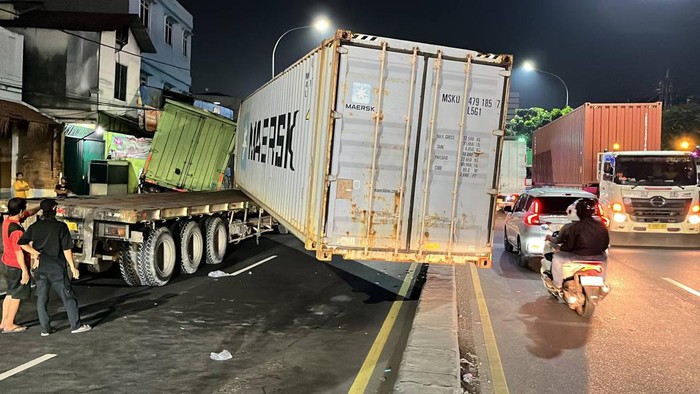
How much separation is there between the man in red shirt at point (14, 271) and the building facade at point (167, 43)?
21210 millimetres

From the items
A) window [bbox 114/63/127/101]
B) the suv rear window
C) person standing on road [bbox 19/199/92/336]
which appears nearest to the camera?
person standing on road [bbox 19/199/92/336]

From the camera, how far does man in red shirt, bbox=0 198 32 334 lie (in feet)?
21.2

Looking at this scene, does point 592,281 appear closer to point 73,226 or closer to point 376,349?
Answer: point 376,349

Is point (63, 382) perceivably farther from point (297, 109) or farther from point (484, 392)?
point (297, 109)

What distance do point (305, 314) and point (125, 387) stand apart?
3.14 metres

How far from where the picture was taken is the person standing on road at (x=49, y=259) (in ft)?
20.9

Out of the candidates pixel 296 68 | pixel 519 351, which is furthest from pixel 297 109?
pixel 519 351

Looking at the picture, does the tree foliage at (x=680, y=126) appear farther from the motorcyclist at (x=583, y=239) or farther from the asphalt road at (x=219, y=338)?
the asphalt road at (x=219, y=338)

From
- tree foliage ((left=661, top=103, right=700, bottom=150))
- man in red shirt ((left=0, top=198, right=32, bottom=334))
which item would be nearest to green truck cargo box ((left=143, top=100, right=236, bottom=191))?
man in red shirt ((left=0, top=198, right=32, bottom=334))

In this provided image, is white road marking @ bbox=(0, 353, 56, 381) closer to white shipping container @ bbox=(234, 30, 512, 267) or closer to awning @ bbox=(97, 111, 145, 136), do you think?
white shipping container @ bbox=(234, 30, 512, 267)

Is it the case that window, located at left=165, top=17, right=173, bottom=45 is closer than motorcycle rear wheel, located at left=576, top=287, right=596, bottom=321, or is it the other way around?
motorcycle rear wheel, located at left=576, top=287, right=596, bottom=321

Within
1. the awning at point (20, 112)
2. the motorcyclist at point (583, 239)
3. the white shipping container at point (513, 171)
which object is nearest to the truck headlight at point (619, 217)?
the motorcyclist at point (583, 239)

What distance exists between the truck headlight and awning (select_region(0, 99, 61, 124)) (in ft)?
61.4

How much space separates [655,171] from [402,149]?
1038cm
